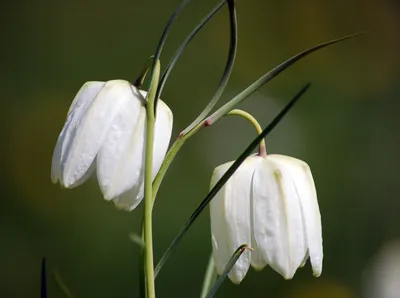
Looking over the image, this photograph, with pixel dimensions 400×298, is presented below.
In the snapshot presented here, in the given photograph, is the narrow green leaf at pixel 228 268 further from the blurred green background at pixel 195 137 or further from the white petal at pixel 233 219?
the blurred green background at pixel 195 137

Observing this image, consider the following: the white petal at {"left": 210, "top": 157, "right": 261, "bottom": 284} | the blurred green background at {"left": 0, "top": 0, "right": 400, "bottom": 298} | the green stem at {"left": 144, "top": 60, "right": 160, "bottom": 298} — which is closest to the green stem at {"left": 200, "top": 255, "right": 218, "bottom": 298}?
the white petal at {"left": 210, "top": 157, "right": 261, "bottom": 284}

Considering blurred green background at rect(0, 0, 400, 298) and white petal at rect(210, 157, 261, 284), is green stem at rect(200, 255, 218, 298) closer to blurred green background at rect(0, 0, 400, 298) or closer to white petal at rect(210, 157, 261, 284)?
white petal at rect(210, 157, 261, 284)

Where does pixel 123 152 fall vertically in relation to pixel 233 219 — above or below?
above

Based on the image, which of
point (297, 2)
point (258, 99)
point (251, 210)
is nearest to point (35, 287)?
point (258, 99)

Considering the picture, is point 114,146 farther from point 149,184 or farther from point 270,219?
point 270,219

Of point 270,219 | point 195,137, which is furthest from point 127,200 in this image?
point 195,137

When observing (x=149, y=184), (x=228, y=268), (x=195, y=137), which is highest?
(x=149, y=184)
